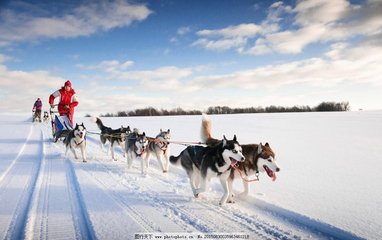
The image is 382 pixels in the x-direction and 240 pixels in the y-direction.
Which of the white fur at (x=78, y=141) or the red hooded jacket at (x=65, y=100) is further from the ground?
the red hooded jacket at (x=65, y=100)

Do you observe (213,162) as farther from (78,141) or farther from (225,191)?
(78,141)

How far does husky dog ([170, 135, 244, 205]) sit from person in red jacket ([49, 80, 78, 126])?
643cm

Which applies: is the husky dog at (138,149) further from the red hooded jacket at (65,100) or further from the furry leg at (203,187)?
the red hooded jacket at (65,100)

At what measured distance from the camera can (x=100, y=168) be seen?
240 inches

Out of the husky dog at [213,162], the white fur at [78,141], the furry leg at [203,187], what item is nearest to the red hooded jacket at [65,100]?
the white fur at [78,141]

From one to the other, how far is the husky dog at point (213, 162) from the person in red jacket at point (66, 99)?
6.43 metres

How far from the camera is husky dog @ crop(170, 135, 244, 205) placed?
3918mm

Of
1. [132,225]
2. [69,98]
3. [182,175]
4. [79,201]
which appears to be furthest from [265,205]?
[69,98]

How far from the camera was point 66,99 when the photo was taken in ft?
31.0

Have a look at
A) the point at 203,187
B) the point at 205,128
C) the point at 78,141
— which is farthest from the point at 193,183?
the point at 78,141

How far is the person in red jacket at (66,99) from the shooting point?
9344 millimetres

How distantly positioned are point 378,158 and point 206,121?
4.70m

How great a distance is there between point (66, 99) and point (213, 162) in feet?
24.0

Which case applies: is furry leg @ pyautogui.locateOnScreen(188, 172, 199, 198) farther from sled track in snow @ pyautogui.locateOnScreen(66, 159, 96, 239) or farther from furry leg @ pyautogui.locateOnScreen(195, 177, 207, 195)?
sled track in snow @ pyautogui.locateOnScreen(66, 159, 96, 239)
